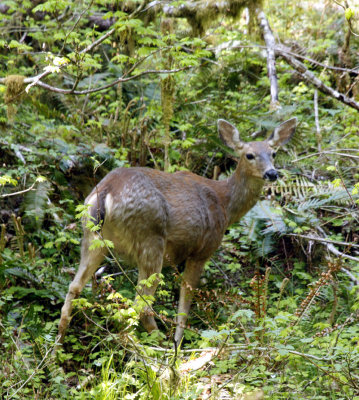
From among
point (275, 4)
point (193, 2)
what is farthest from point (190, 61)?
point (275, 4)

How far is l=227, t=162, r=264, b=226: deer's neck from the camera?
7.02 m

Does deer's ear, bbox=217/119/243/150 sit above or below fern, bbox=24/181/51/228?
above

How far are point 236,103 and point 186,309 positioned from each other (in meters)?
5.85

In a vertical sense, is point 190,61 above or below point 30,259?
above

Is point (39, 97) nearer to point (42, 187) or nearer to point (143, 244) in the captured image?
point (42, 187)

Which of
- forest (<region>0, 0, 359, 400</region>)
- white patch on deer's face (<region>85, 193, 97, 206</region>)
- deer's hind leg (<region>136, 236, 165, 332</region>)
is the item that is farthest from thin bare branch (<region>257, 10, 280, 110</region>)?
white patch on deer's face (<region>85, 193, 97, 206</region>)

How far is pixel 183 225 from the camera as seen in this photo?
244 inches

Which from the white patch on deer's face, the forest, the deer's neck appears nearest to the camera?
the forest

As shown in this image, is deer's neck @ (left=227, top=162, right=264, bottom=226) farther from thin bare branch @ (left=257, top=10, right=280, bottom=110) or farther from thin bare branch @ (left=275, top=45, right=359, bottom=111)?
thin bare branch @ (left=275, top=45, right=359, bottom=111)

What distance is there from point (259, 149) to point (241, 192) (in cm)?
64

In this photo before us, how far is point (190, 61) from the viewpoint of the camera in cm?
670

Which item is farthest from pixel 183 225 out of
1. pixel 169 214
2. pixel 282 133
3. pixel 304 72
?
pixel 304 72

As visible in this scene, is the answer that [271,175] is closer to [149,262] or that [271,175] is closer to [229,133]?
[229,133]

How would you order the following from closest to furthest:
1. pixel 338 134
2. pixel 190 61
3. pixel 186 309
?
pixel 186 309
pixel 190 61
pixel 338 134
